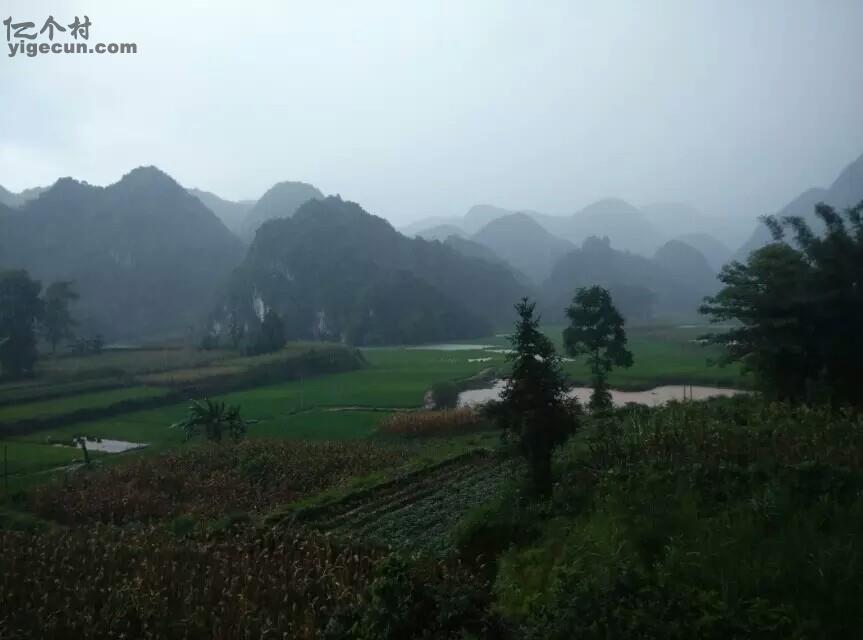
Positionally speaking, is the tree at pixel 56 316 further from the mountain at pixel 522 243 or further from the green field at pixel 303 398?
the mountain at pixel 522 243

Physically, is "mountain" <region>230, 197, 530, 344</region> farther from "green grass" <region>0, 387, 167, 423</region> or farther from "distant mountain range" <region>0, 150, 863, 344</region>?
"green grass" <region>0, 387, 167, 423</region>

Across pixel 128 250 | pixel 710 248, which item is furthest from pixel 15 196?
pixel 710 248

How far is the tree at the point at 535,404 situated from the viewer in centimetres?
787

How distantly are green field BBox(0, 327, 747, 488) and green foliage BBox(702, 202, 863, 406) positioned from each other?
191 inches

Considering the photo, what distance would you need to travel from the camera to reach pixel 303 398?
26.1 metres

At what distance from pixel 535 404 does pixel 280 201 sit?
13401cm

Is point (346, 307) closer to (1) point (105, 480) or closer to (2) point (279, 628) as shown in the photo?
(1) point (105, 480)

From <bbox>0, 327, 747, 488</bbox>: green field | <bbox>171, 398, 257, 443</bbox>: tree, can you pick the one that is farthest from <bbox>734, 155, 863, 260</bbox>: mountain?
<bbox>171, 398, 257, 443</bbox>: tree

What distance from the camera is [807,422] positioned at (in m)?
9.12

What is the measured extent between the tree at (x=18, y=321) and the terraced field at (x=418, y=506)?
24.8 m

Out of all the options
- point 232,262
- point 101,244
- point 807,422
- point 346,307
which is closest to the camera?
point 807,422

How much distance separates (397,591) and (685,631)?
1.91 meters

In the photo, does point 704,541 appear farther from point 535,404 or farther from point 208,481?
point 208,481

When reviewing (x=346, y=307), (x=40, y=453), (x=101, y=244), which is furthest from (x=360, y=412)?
(x=101, y=244)
